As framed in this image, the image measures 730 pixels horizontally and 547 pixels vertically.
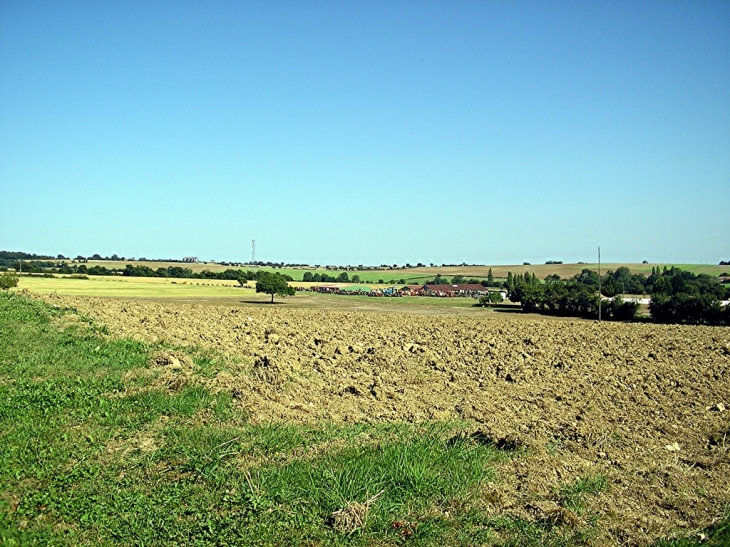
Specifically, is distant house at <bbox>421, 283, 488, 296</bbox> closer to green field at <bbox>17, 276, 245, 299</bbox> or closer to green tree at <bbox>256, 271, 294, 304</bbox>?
green field at <bbox>17, 276, 245, 299</bbox>

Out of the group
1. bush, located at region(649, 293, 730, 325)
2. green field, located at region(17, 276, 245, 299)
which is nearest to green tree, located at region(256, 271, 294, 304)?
green field, located at region(17, 276, 245, 299)

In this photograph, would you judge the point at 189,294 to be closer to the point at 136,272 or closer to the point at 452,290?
the point at 136,272

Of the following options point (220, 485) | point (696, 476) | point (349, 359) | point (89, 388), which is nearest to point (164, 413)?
point (89, 388)

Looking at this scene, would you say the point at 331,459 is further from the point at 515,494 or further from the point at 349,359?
the point at 349,359

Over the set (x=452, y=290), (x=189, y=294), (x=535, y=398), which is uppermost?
(x=189, y=294)

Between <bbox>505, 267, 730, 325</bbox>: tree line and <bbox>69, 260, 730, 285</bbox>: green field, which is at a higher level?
<bbox>69, 260, 730, 285</bbox>: green field

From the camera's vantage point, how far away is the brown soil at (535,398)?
7.42 metres

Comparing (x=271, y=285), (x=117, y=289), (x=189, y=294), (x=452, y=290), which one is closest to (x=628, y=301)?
(x=271, y=285)

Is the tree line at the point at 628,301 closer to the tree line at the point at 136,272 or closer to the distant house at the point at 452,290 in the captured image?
the distant house at the point at 452,290

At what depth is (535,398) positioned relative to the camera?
40.5 feet

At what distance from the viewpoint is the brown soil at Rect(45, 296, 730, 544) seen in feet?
24.3

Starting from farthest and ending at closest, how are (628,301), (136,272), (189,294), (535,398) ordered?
(136,272)
(189,294)
(628,301)
(535,398)

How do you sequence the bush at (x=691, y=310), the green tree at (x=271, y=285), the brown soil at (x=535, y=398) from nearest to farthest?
the brown soil at (x=535, y=398)
the bush at (x=691, y=310)
the green tree at (x=271, y=285)

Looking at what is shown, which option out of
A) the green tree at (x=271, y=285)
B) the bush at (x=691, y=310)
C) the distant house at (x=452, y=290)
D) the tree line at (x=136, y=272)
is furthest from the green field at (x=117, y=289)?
the bush at (x=691, y=310)
